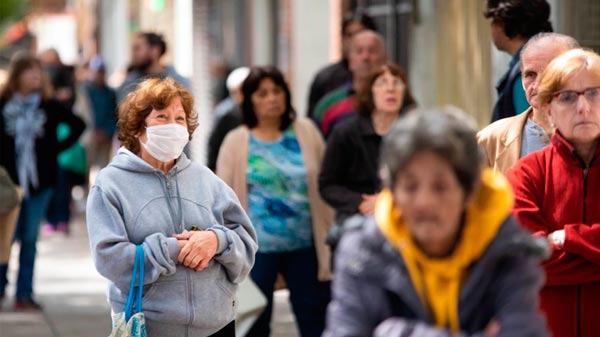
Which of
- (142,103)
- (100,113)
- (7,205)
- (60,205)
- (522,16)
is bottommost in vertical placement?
(60,205)

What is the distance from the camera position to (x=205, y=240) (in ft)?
18.7

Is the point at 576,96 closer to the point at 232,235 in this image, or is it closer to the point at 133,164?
the point at 232,235

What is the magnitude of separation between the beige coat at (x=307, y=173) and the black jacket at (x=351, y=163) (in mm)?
226

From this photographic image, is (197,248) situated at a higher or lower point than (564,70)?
lower

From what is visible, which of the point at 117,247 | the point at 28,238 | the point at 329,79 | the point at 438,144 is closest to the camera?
the point at 438,144

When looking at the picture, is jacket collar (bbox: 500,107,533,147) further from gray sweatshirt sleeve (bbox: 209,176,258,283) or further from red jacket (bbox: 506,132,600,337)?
gray sweatshirt sleeve (bbox: 209,176,258,283)

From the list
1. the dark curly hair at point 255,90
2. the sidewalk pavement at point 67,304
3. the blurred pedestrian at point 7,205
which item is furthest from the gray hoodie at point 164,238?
the sidewalk pavement at point 67,304

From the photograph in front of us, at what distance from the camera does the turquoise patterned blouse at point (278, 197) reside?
8586 millimetres

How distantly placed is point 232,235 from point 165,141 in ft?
1.50

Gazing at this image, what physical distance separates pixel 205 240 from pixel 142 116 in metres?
0.60

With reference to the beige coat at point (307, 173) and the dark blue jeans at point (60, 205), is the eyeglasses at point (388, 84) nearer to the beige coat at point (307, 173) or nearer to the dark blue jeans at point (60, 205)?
the beige coat at point (307, 173)

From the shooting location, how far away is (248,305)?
26.8 ft

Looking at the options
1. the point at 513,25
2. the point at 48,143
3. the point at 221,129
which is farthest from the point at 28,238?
the point at 513,25

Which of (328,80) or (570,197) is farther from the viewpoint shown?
(328,80)
